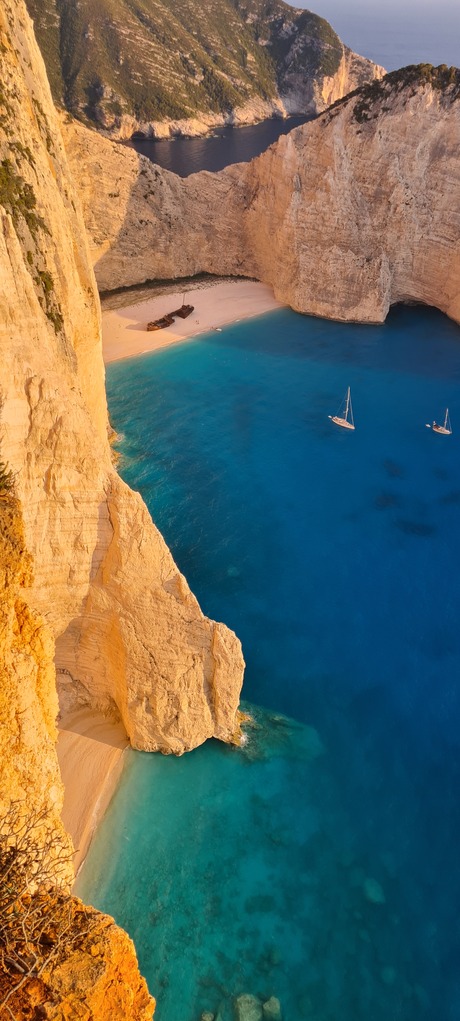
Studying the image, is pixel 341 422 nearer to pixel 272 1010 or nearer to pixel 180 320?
pixel 180 320

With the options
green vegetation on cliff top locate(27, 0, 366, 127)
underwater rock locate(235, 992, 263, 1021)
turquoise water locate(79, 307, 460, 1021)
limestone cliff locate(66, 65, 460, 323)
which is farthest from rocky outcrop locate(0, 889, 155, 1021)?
green vegetation on cliff top locate(27, 0, 366, 127)

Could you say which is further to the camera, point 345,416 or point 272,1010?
point 345,416

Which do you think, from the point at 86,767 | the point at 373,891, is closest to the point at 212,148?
the point at 86,767

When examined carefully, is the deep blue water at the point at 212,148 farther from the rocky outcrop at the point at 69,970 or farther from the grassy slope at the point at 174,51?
the rocky outcrop at the point at 69,970

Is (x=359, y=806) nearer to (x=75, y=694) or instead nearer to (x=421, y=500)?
(x=75, y=694)

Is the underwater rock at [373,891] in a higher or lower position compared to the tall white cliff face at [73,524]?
lower

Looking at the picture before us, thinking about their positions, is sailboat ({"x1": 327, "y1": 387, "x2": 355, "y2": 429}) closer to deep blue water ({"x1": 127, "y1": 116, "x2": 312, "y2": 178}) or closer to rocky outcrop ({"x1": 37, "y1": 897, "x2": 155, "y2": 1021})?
rocky outcrop ({"x1": 37, "y1": 897, "x2": 155, "y2": 1021})

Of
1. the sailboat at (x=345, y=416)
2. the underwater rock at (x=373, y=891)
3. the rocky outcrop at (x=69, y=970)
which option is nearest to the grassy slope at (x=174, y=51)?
the sailboat at (x=345, y=416)
